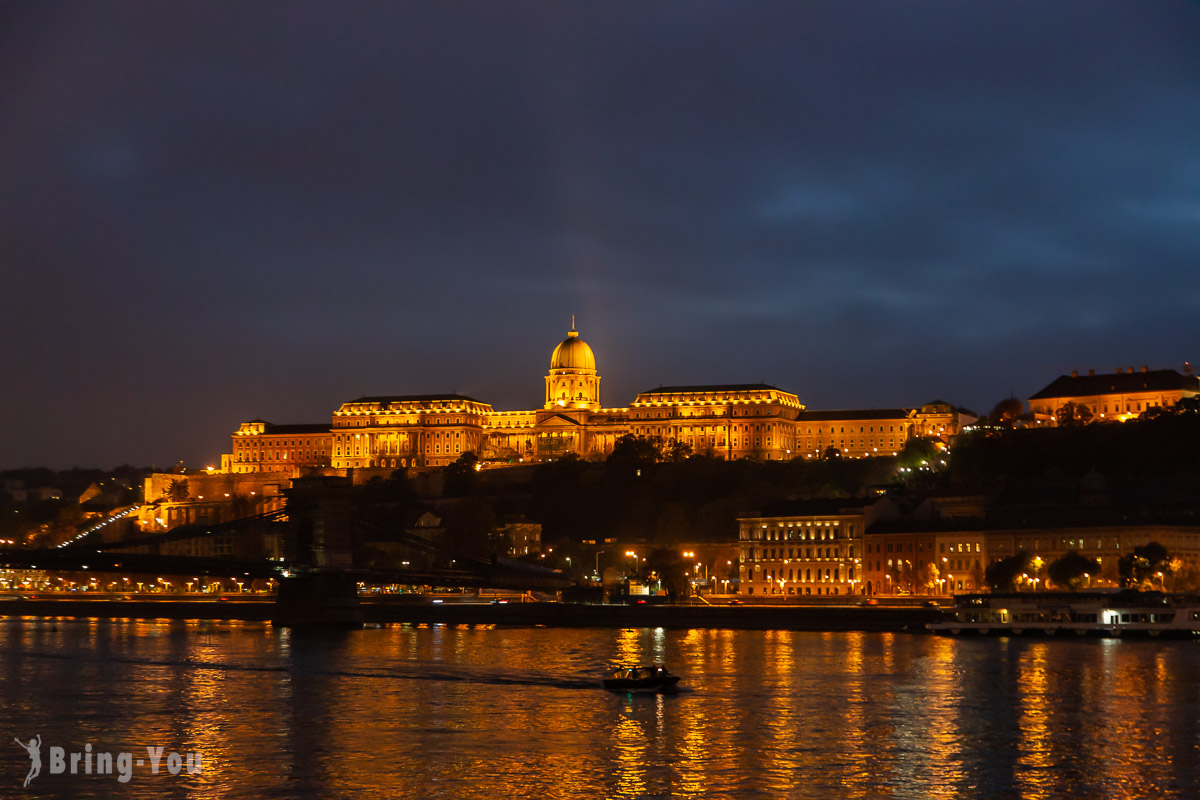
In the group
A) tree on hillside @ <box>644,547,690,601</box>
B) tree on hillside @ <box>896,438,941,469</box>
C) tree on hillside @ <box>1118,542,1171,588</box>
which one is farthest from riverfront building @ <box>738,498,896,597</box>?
tree on hillside @ <box>896,438,941,469</box>

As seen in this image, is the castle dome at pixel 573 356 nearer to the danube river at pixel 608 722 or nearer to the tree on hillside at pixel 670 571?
the tree on hillside at pixel 670 571

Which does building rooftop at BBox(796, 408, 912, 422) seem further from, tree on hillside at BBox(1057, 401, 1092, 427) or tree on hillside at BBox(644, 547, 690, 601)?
→ tree on hillside at BBox(644, 547, 690, 601)

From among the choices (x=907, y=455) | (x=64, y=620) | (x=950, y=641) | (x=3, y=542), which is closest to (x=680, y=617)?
(x=950, y=641)

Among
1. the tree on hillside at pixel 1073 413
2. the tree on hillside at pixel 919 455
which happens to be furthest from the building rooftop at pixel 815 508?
the tree on hillside at pixel 1073 413

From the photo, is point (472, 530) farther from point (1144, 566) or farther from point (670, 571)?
A: point (1144, 566)

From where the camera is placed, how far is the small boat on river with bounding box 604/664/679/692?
42250 mm

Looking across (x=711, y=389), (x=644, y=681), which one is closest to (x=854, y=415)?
(x=711, y=389)

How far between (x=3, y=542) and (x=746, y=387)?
68.5 metres

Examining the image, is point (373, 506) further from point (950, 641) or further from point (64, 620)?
point (950, 641)

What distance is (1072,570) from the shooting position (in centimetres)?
7944

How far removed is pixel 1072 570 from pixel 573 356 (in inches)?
4111

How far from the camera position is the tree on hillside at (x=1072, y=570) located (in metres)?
79.5

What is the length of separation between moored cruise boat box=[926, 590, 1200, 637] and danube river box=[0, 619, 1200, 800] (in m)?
7.70

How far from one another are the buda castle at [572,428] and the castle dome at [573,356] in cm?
11
